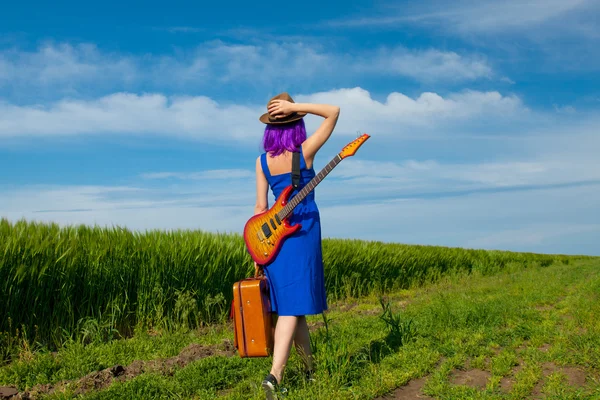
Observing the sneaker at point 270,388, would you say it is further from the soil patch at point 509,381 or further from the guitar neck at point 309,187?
the soil patch at point 509,381

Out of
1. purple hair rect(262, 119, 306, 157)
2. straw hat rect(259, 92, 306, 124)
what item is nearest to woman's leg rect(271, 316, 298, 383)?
purple hair rect(262, 119, 306, 157)

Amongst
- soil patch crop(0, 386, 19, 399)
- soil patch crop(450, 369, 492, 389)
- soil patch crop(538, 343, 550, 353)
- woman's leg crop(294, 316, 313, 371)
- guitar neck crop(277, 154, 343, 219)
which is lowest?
soil patch crop(538, 343, 550, 353)

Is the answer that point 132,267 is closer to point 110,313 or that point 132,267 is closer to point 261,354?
point 110,313

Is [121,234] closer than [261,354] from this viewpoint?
No

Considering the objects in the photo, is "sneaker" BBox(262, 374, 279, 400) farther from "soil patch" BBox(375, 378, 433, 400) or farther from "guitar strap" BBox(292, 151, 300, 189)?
"guitar strap" BBox(292, 151, 300, 189)

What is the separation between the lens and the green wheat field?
5078 mm

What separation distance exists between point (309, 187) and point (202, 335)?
4.66 meters

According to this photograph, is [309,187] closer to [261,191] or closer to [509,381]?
[261,191]

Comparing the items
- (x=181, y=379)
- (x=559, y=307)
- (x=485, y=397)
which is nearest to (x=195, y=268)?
(x=181, y=379)

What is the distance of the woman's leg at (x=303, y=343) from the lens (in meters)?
4.71

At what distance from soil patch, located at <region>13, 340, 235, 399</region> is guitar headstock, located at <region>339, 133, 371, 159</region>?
3103 millimetres

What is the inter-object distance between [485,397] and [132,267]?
5881 mm

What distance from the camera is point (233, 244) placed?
10.6 metres

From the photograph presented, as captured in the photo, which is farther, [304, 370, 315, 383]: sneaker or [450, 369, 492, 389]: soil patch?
[450, 369, 492, 389]: soil patch
